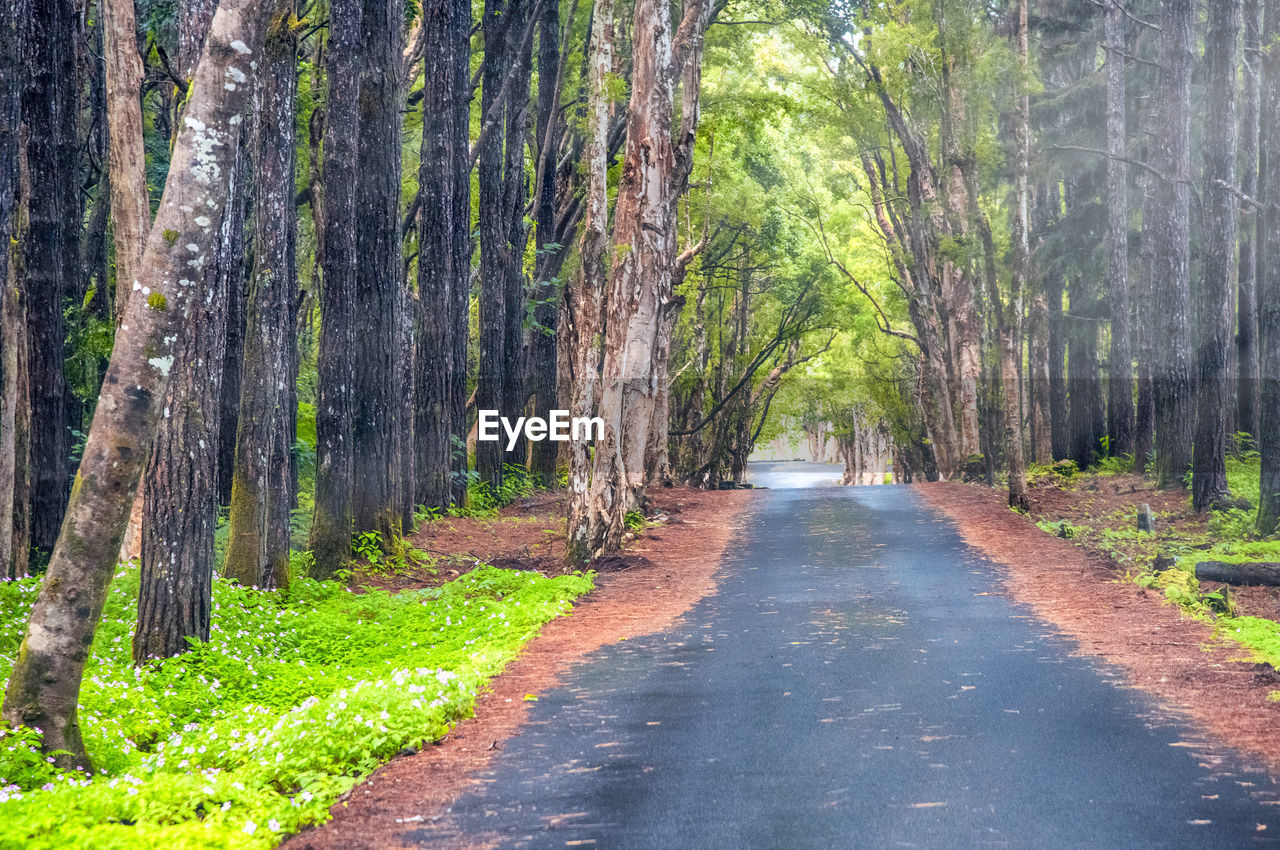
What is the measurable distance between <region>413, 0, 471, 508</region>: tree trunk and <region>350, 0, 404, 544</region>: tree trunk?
2705mm

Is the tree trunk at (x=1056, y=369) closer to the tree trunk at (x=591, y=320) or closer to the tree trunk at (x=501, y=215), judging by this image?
the tree trunk at (x=501, y=215)

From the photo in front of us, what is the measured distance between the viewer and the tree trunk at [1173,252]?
780 inches

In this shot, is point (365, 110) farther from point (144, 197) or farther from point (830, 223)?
point (830, 223)

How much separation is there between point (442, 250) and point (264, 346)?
7253 millimetres

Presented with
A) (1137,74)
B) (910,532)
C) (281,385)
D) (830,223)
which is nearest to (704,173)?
(830,223)

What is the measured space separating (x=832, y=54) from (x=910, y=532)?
15.6m

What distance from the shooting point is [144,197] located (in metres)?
11.8

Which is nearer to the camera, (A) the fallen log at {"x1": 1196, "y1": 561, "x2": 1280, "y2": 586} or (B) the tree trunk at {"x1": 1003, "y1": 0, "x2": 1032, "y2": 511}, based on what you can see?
(A) the fallen log at {"x1": 1196, "y1": 561, "x2": 1280, "y2": 586}

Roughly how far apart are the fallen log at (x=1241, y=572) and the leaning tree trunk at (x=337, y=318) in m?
10.6

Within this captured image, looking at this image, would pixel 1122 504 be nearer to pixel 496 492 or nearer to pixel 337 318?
pixel 496 492

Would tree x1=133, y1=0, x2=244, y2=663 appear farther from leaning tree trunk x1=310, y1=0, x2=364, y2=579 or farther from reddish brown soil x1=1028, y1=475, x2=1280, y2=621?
reddish brown soil x1=1028, y1=475, x2=1280, y2=621

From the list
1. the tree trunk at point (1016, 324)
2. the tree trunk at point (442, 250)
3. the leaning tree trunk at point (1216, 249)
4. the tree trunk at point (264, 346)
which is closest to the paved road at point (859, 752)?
the tree trunk at point (264, 346)

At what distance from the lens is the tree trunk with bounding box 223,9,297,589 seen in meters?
12.2

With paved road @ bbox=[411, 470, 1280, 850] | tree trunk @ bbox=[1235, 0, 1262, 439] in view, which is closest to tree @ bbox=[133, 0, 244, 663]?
paved road @ bbox=[411, 470, 1280, 850]
